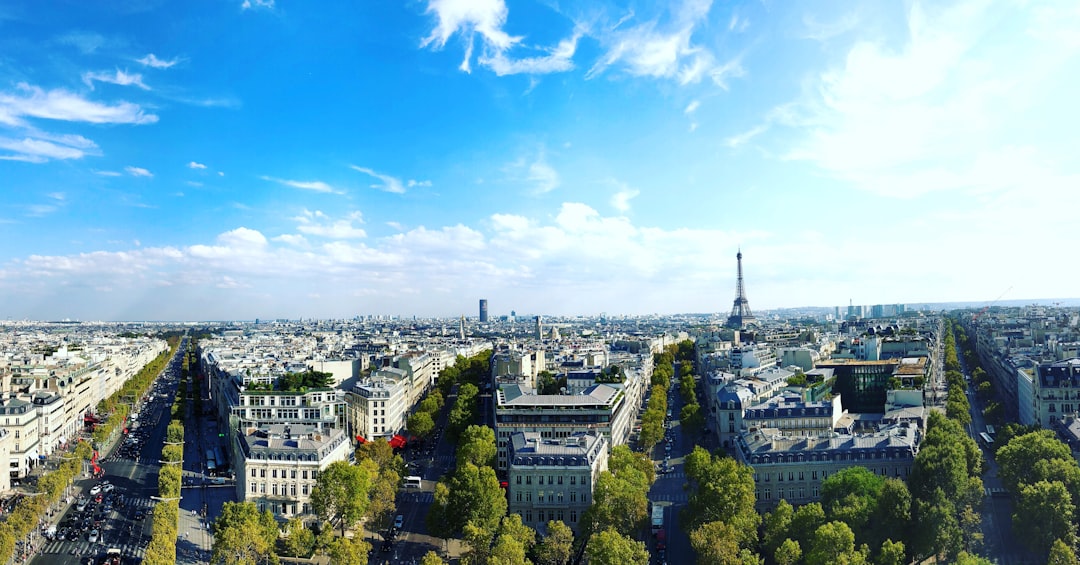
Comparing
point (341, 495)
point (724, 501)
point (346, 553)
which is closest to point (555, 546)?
point (724, 501)

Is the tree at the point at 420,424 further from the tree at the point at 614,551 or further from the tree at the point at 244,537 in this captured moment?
the tree at the point at 614,551

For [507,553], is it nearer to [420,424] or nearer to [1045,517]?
[1045,517]

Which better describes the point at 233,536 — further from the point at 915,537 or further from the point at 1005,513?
the point at 1005,513

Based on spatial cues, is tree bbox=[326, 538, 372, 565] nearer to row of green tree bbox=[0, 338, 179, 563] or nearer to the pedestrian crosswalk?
the pedestrian crosswalk

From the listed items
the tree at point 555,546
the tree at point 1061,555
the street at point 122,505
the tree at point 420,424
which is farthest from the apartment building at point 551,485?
the tree at point 420,424

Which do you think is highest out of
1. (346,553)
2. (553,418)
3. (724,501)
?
(553,418)
